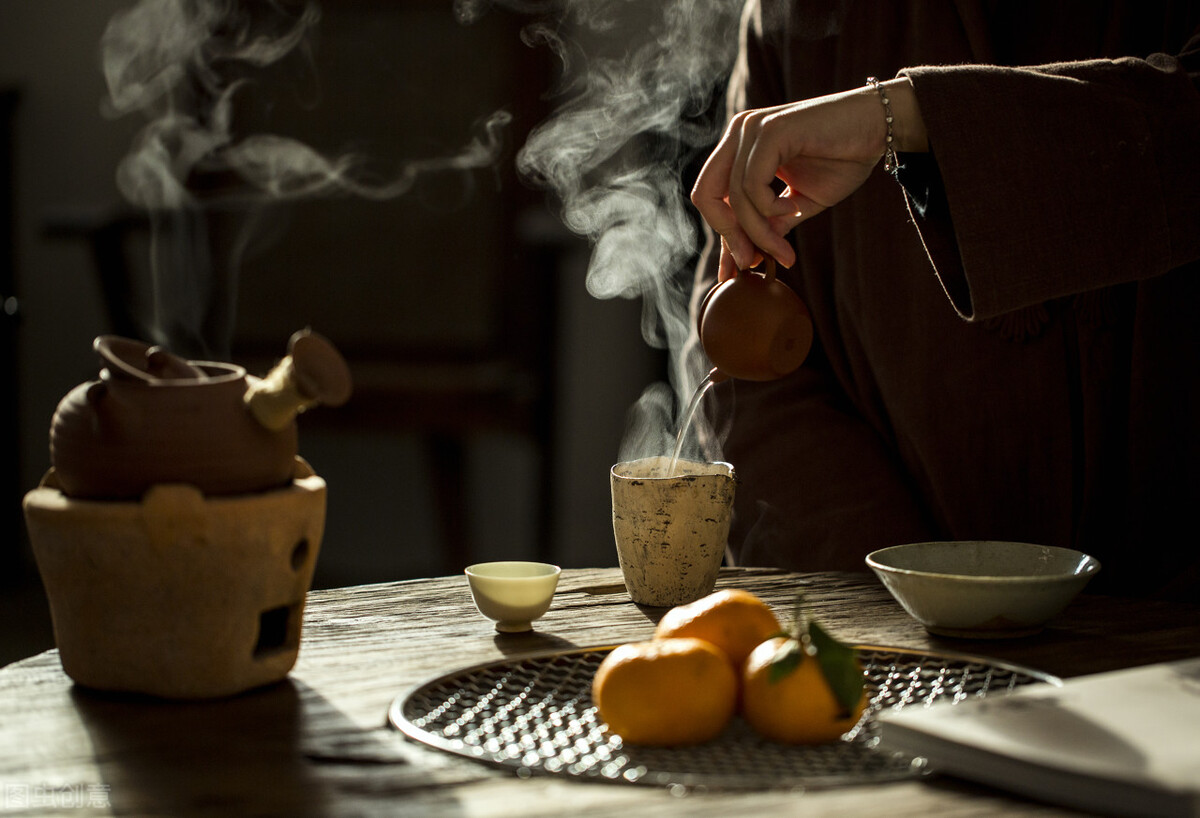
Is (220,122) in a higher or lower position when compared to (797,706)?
higher

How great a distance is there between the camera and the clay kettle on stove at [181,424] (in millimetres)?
799

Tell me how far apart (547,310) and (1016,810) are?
2.93 meters

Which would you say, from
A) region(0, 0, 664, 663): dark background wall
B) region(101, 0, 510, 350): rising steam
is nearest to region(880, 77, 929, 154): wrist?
region(0, 0, 664, 663): dark background wall

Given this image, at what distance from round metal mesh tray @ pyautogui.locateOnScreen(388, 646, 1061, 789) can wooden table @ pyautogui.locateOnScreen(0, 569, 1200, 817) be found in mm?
14

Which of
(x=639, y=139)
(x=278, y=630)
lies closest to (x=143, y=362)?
(x=278, y=630)

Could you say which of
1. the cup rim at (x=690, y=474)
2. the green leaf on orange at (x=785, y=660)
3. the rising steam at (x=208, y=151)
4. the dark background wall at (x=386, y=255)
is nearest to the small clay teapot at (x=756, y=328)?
the cup rim at (x=690, y=474)

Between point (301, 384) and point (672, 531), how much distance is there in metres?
0.46

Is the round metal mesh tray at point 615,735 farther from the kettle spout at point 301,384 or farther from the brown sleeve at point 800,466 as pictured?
the brown sleeve at point 800,466

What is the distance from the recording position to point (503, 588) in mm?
1030

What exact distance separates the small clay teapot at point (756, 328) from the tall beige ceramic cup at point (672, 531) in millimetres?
126

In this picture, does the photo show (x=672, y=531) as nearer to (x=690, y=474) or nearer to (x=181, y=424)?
(x=690, y=474)

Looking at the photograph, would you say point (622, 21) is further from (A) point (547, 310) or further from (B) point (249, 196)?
(B) point (249, 196)

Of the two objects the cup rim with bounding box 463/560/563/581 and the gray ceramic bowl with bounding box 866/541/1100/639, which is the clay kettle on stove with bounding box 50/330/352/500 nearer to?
the cup rim with bounding box 463/560/563/581

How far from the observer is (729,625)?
0.81 meters
